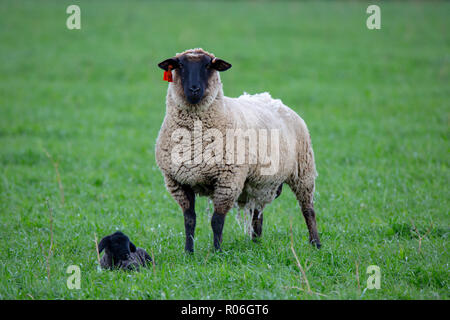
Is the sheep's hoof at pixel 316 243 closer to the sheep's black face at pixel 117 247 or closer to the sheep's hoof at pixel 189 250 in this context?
the sheep's hoof at pixel 189 250

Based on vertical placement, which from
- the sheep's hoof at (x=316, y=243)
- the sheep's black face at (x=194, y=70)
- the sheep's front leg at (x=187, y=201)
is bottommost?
the sheep's hoof at (x=316, y=243)

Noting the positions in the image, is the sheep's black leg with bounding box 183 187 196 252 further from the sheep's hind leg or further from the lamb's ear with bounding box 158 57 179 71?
the sheep's hind leg

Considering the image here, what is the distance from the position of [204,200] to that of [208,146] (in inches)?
112

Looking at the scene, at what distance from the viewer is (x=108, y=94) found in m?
16.2

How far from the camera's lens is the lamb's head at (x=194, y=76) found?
215 inches

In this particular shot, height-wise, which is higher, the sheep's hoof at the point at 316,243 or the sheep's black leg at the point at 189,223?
the sheep's black leg at the point at 189,223

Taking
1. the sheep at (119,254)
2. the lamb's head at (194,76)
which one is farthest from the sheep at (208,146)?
the sheep at (119,254)

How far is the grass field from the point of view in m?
5.17

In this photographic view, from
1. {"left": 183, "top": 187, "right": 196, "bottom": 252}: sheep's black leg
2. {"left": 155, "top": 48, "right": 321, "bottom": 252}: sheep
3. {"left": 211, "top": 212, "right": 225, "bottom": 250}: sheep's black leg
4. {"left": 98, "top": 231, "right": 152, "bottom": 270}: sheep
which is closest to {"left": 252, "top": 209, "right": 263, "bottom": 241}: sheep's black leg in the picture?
{"left": 155, "top": 48, "right": 321, "bottom": 252}: sheep

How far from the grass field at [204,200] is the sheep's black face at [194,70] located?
173 cm

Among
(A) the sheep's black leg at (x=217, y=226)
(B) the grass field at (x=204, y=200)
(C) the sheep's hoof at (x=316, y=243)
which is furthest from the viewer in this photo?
(C) the sheep's hoof at (x=316, y=243)

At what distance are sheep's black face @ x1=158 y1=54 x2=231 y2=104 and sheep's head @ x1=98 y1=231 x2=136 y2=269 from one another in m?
1.67

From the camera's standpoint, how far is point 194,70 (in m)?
5.50

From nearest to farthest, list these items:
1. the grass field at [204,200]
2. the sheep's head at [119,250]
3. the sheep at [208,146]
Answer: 1. the grass field at [204,200]
2. the sheep's head at [119,250]
3. the sheep at [208,146]
